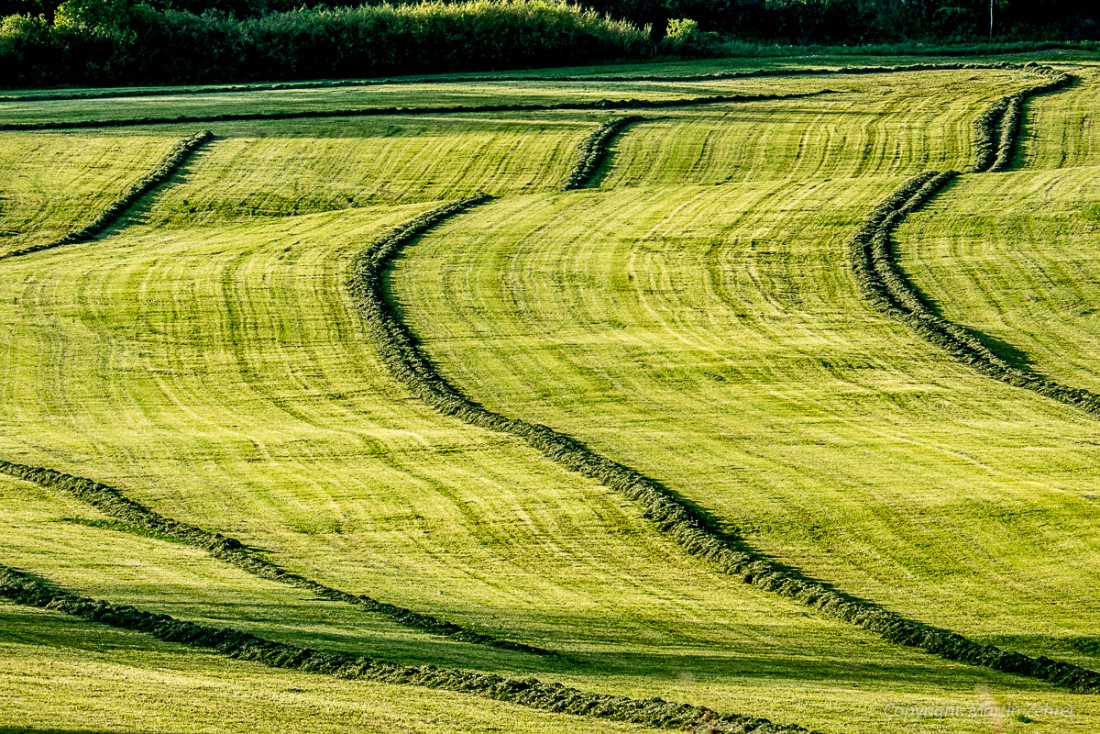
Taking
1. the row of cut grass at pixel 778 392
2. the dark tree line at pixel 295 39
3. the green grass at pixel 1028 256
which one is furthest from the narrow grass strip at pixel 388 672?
the dark tree line at pixel 295 39

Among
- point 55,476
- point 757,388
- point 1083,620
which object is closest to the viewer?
point 1083,620

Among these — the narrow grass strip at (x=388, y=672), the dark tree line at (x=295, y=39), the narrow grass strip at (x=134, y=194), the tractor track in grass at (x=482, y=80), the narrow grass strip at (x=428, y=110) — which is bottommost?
the narrow grass strip at (x=388, y=672)

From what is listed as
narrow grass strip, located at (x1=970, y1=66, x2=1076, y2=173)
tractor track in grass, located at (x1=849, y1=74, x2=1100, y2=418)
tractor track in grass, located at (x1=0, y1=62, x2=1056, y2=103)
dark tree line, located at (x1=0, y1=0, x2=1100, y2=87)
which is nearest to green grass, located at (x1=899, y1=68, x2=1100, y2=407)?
tractor track in grass, located at (x1=849, y1=74, x2=1100, y2=418)

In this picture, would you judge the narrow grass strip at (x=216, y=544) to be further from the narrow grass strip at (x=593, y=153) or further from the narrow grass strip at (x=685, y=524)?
the narrow grass strip at (x=593, y=153)

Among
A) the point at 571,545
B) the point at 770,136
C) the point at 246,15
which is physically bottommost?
the point at 571,545

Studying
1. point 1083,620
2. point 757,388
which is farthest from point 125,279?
point 1083,620

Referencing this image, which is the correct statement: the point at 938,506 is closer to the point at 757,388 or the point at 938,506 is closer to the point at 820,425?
the point at 820,425

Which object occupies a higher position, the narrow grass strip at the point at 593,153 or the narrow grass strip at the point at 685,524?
the narrow grass strip at the point at 593,153
